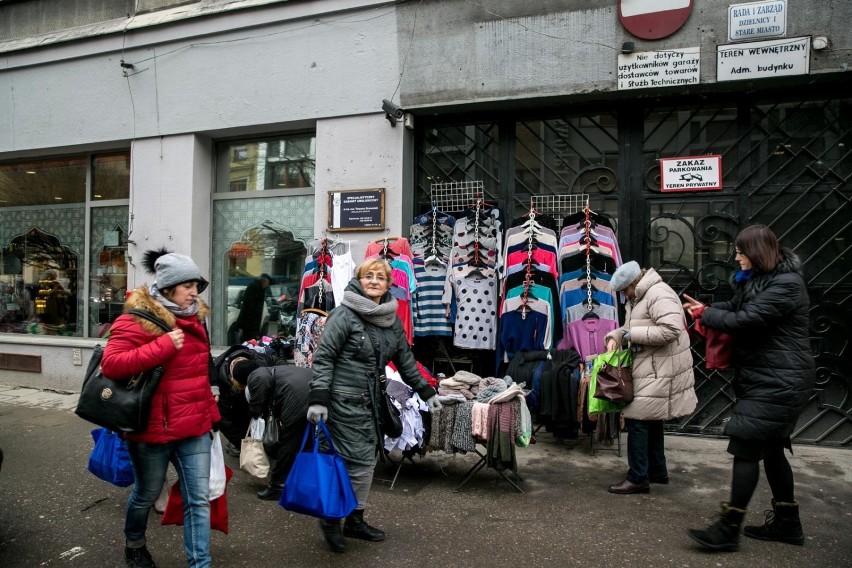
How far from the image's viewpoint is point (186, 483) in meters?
3.22

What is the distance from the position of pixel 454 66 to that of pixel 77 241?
6173mm

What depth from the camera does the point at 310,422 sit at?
3.62 metres

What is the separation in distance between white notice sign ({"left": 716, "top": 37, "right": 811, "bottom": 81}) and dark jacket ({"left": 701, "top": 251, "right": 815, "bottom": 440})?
2.82 m

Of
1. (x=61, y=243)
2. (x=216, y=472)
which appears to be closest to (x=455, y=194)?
(x=216, y=472)

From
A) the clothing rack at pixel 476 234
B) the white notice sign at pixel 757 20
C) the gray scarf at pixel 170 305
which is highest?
the white notice sign at pixel 757 20

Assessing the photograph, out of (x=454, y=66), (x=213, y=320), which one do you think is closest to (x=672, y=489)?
(x=454, y=66)

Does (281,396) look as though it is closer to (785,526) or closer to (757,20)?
(785,526)

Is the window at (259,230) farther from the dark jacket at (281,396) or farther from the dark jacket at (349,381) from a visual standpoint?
the dark jacket at (349,381)

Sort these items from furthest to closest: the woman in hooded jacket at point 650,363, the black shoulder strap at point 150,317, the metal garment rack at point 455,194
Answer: the metal garment rack at point 455,194 < the woman in hooded jacket at point 650,363 < the black shoulder strap at point 150,317

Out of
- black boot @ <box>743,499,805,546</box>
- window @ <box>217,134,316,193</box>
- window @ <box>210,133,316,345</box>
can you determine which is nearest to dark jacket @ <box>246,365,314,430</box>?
window @ <box>210,133,316,345</box>

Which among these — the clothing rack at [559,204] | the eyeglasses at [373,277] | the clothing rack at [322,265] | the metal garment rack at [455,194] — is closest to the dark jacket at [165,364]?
the eyeglasses at [373,277]

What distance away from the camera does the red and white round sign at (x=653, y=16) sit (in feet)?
19.6

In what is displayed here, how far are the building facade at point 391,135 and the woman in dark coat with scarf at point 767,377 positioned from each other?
2551 millimetres

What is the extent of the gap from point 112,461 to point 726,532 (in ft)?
12.5
